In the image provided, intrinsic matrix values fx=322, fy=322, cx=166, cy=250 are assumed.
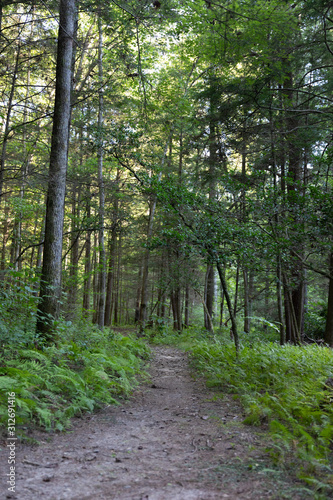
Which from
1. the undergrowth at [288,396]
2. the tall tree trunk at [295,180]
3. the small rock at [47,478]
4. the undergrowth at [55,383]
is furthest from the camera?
the tall tree trunk at [295,180]

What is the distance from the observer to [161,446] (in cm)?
364

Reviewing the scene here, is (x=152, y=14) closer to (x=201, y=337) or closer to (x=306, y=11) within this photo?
(x=306, y=11)

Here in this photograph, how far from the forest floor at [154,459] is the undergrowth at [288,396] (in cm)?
21

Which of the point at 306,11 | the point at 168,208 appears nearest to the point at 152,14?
the point at 306,11

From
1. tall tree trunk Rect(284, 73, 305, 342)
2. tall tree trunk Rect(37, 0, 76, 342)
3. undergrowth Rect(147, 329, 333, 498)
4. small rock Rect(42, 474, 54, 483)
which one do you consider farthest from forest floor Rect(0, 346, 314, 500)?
tall tree trunk Rect(284, 73, 305, 342)

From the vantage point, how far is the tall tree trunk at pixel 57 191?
6074 millimetres

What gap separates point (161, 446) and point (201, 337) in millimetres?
10636

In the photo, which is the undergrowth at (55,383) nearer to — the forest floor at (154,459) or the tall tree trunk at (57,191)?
the forest floor at (154,459)

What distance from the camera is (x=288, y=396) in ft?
14.8

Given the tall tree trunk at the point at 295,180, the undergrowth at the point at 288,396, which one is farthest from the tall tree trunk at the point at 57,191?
the tall tree trunk at the point at 295,180

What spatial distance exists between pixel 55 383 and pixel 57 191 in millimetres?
3656

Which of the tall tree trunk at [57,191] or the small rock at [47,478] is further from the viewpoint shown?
the tall tree trunk at [57,191]

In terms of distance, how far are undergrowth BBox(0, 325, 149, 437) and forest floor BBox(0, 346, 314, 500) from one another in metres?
0.22

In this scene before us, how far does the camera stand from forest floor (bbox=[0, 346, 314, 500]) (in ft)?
8.37
